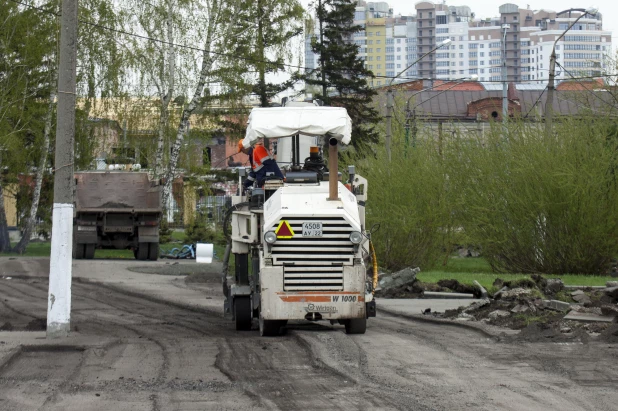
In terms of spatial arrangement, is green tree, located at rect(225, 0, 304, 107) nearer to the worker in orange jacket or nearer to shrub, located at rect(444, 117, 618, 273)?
shrub, located at rect(444, 117, 618, 273)

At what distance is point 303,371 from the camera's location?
419 inches

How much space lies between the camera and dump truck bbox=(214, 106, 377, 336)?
12875mm

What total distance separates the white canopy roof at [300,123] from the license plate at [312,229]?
1.94 metres

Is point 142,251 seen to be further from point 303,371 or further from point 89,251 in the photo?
point 303,371

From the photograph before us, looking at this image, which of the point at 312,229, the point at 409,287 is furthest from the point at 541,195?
the point at 312,229

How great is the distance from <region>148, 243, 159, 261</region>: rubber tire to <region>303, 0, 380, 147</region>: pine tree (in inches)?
824

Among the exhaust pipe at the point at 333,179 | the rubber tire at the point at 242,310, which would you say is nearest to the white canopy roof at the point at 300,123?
the exhaust pipe at the point at 333,179

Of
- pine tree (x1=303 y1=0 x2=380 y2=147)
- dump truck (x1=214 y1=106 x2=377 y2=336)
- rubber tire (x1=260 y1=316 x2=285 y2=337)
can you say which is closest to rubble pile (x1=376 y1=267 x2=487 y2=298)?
dump truck (x1=214 y1=106 x2=377 y2=336)

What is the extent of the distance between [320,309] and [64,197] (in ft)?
12.5

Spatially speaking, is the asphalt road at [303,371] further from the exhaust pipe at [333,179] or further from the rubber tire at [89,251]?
the rubber tire at [89,251]

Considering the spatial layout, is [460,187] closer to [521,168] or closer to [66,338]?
[521,168]

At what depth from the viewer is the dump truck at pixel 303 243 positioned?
42.2 feet

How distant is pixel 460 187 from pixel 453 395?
860 inches

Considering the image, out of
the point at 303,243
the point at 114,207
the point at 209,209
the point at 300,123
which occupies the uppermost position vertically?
the point at 300,123
